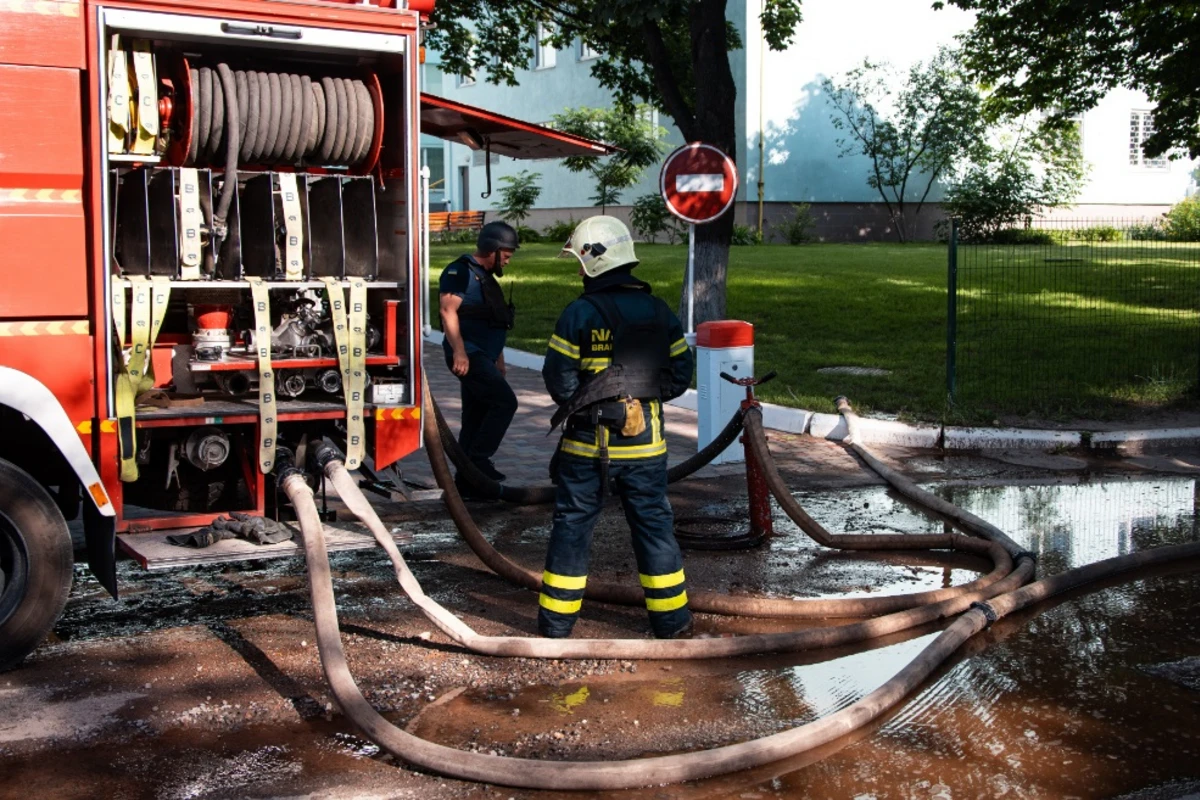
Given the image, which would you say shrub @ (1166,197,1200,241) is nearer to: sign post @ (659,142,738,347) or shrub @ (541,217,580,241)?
shrub @ (541,217,580,241)

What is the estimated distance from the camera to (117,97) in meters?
5.54

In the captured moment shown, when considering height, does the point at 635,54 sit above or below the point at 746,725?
above

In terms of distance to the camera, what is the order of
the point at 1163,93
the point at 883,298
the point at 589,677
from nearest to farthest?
1. the point at 589,677
2. the point at 1163,93
3. the point at 883,298

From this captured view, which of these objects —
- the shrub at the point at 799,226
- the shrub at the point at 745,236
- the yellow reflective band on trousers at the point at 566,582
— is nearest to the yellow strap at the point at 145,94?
the yellow reflective band on trousers at the point at 566,582

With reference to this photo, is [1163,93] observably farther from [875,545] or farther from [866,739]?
[866,739]

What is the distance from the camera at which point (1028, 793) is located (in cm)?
414

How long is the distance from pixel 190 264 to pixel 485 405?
2.94m

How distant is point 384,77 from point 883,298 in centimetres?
1263

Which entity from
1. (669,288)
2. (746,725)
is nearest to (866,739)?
(746,725)

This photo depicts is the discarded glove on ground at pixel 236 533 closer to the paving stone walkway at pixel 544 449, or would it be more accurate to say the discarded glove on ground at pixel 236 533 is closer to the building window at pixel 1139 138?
the paving stone walkway at pixel 544 449

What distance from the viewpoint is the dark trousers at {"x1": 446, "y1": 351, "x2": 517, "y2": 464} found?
8.34 meters

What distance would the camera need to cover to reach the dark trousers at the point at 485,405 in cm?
834

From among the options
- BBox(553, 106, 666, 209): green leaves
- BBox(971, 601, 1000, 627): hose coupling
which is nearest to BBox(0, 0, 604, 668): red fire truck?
BBox(971, 601, 1000, 627): hose coupling

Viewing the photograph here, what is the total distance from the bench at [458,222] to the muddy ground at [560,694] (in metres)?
31.3
